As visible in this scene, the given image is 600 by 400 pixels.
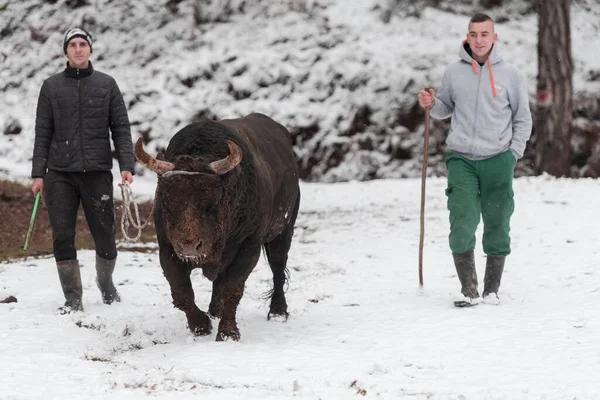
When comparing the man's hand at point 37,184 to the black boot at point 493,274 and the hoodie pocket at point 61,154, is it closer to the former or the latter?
the hoodie pocket at point 61,154

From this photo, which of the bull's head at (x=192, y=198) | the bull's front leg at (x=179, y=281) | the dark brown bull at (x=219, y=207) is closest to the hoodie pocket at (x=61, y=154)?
the dark brown bull at (x=219, y=207)

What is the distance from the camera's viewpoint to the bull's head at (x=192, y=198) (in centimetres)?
518

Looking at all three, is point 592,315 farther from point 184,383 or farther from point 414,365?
point 184,383

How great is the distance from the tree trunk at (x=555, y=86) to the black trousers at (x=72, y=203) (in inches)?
398

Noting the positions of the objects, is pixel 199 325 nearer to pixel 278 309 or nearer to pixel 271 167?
pixel 278 309

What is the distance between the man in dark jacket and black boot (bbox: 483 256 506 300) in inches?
130

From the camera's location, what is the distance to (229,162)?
528 cm

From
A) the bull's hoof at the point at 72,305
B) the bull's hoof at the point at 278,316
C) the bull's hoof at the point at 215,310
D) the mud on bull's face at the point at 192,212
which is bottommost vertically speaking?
the bull's hoof at the point at 278,316

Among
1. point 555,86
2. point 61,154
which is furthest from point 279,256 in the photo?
point 555,86

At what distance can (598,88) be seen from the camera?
17.1 meters

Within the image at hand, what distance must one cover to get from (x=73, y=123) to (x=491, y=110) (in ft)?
11.9

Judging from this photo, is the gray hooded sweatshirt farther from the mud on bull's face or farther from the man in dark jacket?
the man in dark jacket

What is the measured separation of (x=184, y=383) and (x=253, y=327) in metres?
1.75

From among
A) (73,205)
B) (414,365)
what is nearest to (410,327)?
(414,365)
